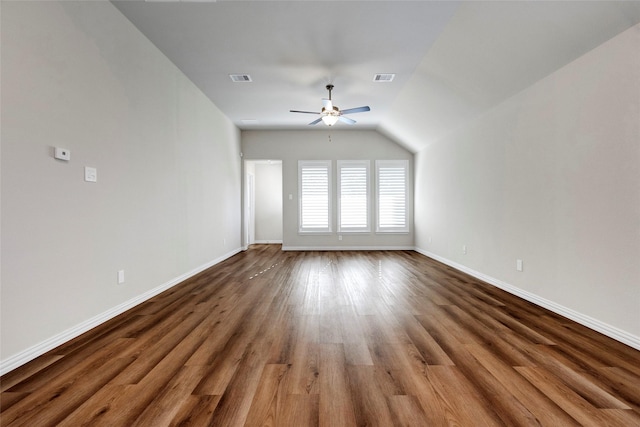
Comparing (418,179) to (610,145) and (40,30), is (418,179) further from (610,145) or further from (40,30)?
(40,30)

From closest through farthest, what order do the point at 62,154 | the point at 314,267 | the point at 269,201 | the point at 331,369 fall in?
the point at 331,369
the point at 62,154
the point at 314,267
the point at 269,201

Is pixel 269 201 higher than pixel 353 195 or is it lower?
lower

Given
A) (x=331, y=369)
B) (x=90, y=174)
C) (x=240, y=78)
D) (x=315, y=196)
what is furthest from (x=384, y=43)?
(x=315, y=196)

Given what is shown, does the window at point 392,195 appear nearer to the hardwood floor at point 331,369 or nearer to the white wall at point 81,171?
the hardwood floor at point 331,369

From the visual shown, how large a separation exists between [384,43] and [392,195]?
4.26 metres

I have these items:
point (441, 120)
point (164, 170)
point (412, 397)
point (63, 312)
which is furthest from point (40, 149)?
point (441, 120)

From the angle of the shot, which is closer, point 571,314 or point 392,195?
point 571,314

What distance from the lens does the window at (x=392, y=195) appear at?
7137 mm

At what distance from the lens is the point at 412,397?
4.87 feet

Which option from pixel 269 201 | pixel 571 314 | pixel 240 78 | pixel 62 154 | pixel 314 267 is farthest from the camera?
pixel 269 201

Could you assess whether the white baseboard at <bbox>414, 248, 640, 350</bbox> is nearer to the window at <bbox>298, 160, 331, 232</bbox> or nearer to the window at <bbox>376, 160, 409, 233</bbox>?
the window at <bbox>376, 160, 409, 233</bbox>

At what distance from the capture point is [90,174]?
2408 millimetres

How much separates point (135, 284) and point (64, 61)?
2.15 metres

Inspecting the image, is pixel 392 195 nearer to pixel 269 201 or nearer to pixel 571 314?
pixel 269 201
